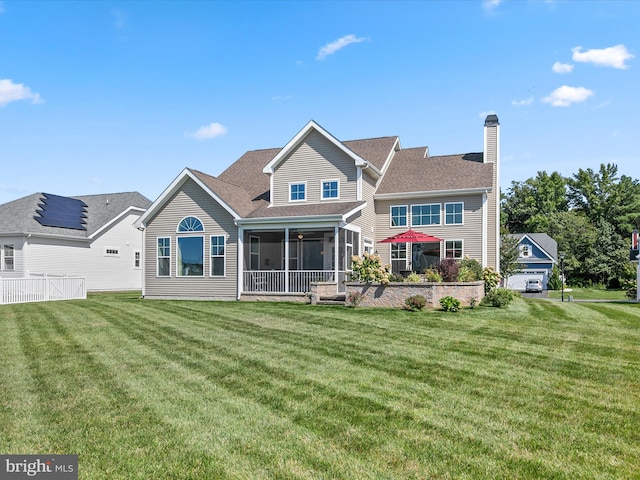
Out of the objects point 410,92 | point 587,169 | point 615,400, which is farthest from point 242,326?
point 587,169

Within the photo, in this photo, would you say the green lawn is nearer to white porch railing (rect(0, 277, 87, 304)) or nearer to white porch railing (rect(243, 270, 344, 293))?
white porch railing (rect(243, 270, 344, 293))

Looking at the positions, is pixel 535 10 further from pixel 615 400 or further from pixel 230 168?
pixel 230 168

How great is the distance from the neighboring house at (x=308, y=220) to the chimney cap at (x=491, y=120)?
48 millimetres

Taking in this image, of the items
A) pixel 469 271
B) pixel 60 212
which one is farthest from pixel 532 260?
pixel 60 212

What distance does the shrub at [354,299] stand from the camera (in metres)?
15.9

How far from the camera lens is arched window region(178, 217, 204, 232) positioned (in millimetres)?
20062

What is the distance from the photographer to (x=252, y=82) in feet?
59.7

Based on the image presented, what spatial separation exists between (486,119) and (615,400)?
63.5 ft

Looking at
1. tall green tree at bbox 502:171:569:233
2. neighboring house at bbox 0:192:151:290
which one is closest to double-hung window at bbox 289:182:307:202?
neighboring house at bbox 0:192:151:290

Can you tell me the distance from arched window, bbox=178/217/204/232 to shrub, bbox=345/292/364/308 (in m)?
7.62

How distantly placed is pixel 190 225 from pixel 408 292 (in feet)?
33.0

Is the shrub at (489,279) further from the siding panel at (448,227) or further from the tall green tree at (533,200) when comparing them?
the tall green tree at (533,200)

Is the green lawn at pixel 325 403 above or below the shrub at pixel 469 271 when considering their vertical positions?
below

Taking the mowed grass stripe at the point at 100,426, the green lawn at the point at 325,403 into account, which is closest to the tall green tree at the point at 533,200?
the green lawn at the point at 325,403
